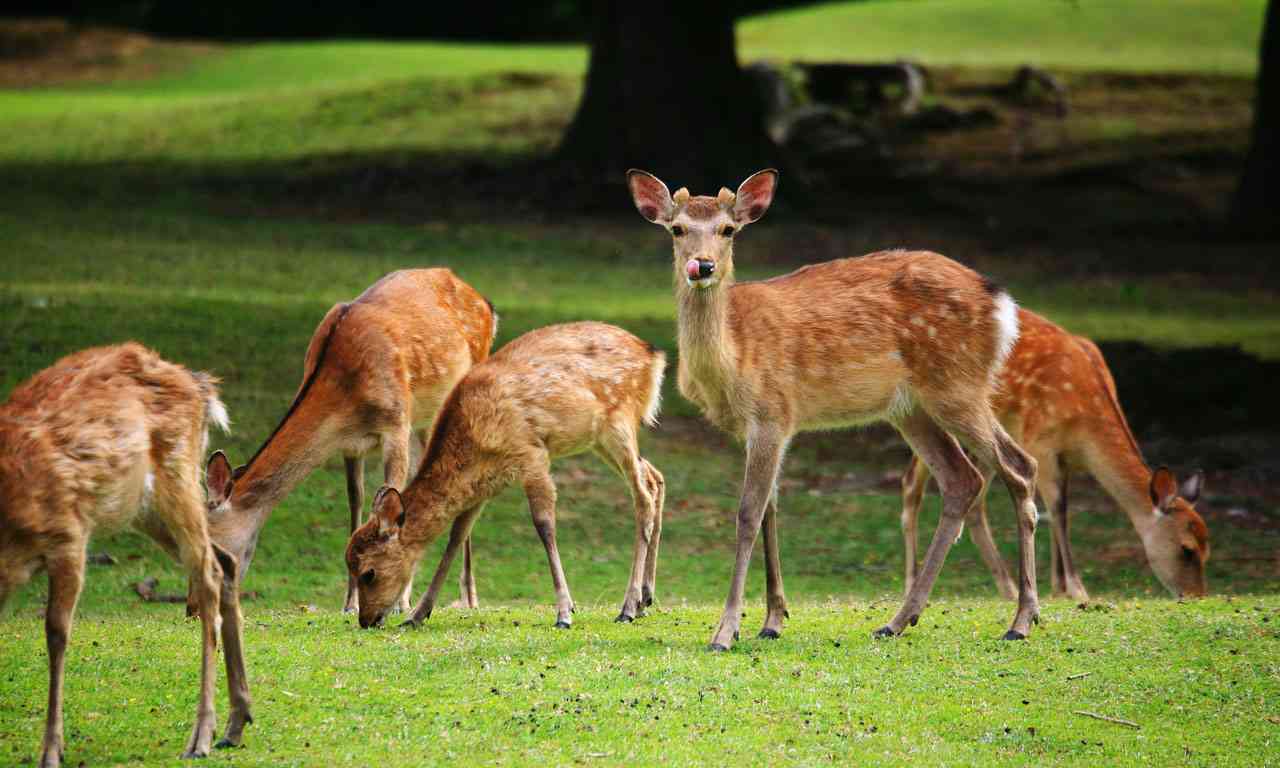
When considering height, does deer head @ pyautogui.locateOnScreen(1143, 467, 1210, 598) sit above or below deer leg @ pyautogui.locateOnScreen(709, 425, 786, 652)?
below

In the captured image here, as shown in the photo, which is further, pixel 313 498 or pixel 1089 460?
pixel 313 498

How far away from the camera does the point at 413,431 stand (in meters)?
12.2

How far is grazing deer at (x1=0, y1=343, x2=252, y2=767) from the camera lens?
671 cm

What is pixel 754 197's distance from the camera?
9328 mm

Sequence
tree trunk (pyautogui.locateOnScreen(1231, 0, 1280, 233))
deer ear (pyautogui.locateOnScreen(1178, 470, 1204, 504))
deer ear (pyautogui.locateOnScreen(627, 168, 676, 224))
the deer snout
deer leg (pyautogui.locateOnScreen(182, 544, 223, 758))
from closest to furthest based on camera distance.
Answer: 1. deer leg (pyautogui.locateOnScreen(182, 544, 223, 758))
2. the deer snout
3. deer ear (pyautogui.locateOnScreen(627, 168, 676, 224))
4. deer ear (pyautogui.locateOnScreen(1178, 470, 1204, 504))
5. tree trunk (pyautogui.locateOnScreen(1231, 0, 1280, 233))

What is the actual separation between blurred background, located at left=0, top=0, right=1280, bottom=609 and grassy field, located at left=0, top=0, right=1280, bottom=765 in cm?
10

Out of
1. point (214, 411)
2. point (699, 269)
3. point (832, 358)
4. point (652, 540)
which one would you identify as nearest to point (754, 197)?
point (699, 269)

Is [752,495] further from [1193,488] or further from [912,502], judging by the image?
[1193,488]

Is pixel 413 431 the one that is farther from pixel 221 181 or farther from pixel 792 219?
pixel 221 181

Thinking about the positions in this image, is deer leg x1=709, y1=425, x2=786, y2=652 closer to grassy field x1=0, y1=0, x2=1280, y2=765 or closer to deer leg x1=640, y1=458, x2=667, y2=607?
grassy field x1=0, y1=0, x2=1280, y2=765

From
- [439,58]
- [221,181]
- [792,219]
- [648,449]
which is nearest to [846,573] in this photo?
[648,449]

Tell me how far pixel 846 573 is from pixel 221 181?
1691cm

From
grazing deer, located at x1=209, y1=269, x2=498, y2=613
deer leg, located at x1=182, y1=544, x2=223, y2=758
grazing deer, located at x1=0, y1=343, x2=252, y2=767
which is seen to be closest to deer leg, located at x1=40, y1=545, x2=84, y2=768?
grazing deer, located at x1=0, y1=343, x2=252, y2=767

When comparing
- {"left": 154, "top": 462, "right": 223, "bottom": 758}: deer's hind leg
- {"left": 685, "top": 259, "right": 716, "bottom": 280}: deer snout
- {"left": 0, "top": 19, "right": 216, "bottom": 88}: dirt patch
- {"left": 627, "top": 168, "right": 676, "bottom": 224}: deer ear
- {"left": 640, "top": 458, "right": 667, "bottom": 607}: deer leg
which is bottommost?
{"left": 0, "top": 19, "right": 216, "bottom": 88}: dirt patch
